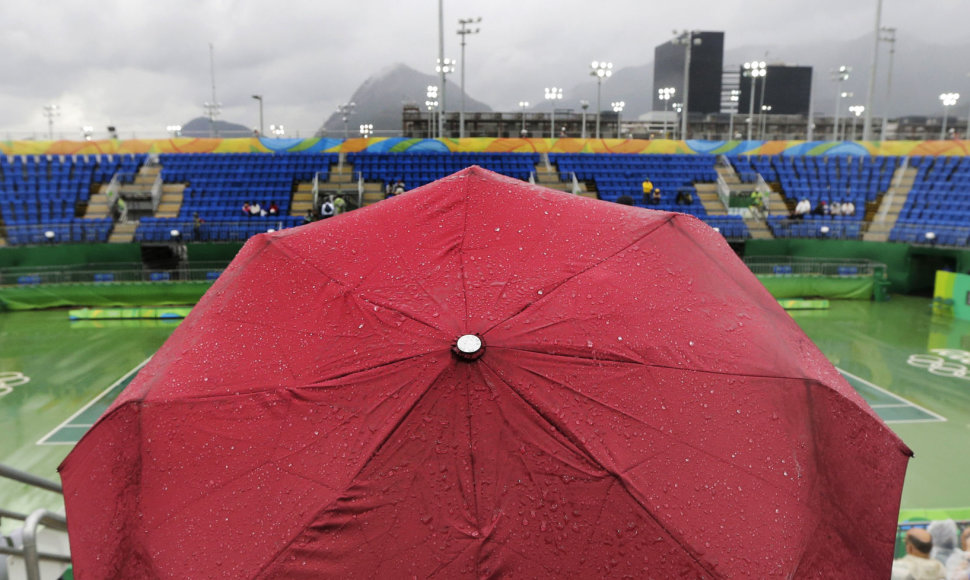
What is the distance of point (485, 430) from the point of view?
199 centimetres

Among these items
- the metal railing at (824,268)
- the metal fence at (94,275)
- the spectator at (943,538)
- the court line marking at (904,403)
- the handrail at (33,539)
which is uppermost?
the handrail at (33,539)

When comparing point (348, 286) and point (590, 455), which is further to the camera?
point (348, 286)

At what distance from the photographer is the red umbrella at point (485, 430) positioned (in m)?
1.87

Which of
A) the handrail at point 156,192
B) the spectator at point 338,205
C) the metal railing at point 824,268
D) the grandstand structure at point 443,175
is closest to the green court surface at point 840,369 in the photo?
the metal railing at point 824,268

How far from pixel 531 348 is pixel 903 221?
2875cm

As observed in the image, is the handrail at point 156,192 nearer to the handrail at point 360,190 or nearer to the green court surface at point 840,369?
the green court surface at point 840,369

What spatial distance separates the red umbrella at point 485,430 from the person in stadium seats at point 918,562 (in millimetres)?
2670

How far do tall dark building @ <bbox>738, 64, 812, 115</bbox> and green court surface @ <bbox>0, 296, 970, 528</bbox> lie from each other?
10701cm

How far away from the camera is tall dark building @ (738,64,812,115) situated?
375ft

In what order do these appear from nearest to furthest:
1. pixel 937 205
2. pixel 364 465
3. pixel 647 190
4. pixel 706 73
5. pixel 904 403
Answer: pixel 364 465
pixel 904 403
pixel 937 205
pixel 647 190
pixel 706 73

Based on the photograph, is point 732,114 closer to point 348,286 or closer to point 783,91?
point 783,91

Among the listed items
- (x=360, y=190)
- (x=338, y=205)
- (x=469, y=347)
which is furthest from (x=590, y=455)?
(x=360, y=190)

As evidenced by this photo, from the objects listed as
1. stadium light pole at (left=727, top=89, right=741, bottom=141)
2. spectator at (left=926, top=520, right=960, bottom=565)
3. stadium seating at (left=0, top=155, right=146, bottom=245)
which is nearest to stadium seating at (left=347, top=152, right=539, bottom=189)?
stadium seating at (left=0, top=155, right=146, bottom=245)

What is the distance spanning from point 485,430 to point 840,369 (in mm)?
14983
